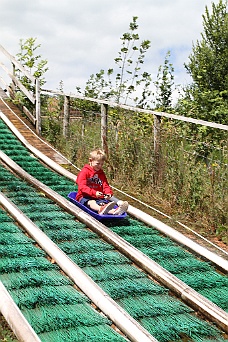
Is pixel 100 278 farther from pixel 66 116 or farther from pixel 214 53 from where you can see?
pixel 214 53

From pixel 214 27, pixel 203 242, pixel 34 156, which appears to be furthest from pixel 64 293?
pixel 214 27

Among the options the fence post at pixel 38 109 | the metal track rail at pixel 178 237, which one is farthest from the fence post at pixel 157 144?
the fence post at pixel 38 109

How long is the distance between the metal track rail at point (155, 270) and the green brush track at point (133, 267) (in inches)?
3.0

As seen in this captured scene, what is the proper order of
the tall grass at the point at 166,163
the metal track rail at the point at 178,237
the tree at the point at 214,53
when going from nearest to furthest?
1. the metal track rail at the point at 178,237
2. the tall grass at the point at 166,163
3. the tree at the point at 214,53

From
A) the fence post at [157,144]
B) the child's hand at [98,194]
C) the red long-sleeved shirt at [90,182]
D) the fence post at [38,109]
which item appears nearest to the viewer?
the child's hand at [98,194]

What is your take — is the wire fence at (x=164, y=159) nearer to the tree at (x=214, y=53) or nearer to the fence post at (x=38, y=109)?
the fence post at (x=38, y=109)

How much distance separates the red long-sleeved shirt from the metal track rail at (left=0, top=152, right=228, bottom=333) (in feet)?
0.81

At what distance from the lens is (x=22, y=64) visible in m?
13.0

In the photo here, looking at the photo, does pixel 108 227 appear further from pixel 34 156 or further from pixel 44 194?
pixel 34 156

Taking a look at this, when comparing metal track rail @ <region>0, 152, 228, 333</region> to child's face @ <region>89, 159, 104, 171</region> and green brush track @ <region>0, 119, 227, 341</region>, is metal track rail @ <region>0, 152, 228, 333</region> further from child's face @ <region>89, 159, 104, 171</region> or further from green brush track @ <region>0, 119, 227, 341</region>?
child's face @ <region>89, 159, 104, 171</region>

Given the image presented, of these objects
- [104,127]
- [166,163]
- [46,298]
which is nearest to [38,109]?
[104,127]

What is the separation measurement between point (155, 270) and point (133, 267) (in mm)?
265

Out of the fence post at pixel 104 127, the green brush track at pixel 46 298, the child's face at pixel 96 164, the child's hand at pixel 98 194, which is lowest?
the green brush track at pixel 46 298

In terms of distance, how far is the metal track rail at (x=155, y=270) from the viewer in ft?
14.7
